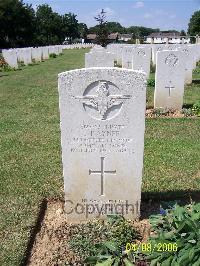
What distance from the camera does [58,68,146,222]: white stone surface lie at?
12.9 feet

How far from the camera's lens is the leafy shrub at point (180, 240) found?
3139mm

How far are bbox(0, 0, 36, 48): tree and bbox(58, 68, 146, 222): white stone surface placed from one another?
54.0 m

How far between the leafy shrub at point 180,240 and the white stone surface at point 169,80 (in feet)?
19.3

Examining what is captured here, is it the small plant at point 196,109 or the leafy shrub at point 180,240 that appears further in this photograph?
the small plant at point 196,109

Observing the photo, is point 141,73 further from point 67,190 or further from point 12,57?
point 12,57

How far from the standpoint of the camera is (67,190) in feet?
14.4

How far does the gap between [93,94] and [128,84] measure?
1.22ft

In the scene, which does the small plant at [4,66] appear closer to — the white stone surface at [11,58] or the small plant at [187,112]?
the white stone surface at [11,58]

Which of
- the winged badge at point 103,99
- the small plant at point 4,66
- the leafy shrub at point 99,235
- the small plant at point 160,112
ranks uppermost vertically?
the winged badge at point 103,99

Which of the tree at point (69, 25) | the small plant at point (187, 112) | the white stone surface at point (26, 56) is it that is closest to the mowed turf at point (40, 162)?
the small plant at point (187, 112)

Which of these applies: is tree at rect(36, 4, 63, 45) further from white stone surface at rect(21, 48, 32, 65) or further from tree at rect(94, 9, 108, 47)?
white stone surface at rect(21, 48, 32, 65)

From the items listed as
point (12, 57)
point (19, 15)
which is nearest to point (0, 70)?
point (12, 57)

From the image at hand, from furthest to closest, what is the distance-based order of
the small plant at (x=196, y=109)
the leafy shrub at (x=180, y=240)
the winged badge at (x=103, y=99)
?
the small plant at (x=196, y=109) < the winged badge at (x=103, y=99) < the leafy shrub at (x=180, y=240)

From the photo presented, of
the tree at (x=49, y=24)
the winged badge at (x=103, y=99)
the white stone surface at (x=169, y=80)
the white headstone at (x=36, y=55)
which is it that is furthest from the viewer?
the tree at (x=49, y=24)
